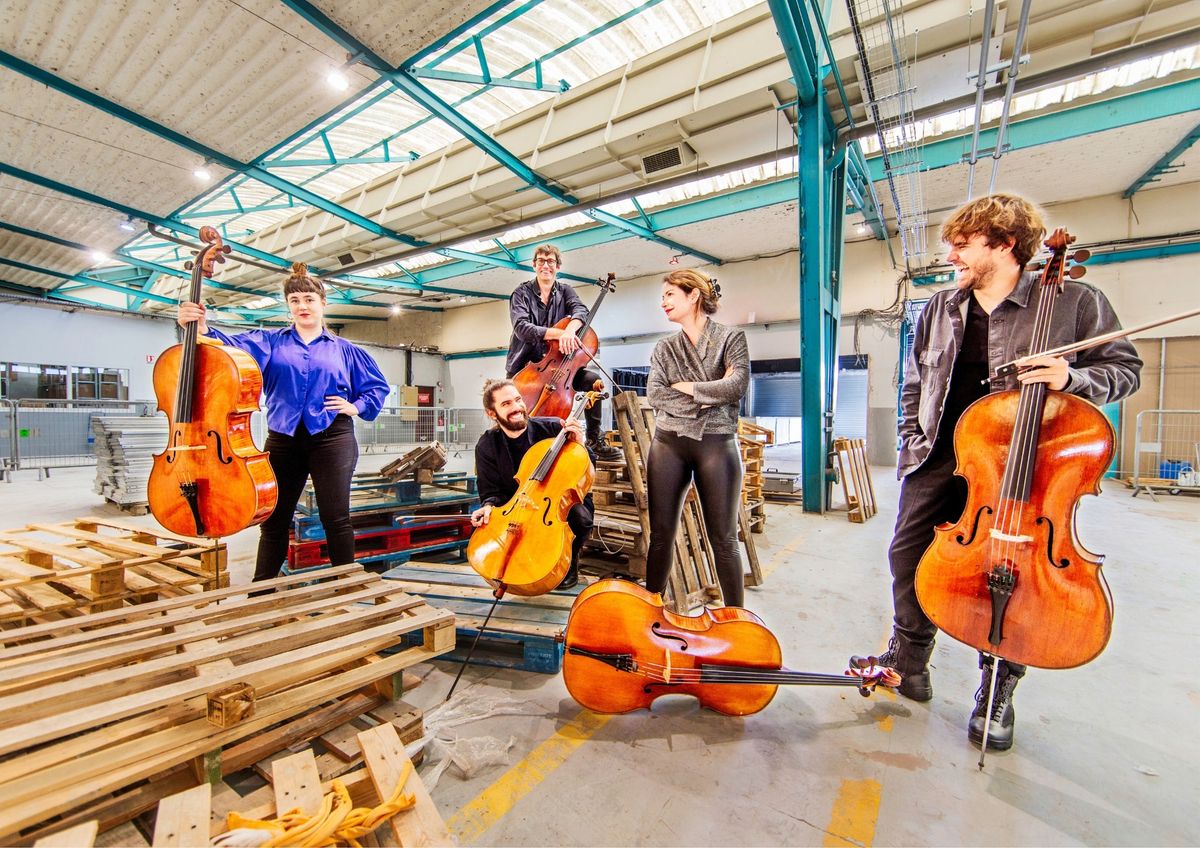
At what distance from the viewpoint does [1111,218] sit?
8297 mm

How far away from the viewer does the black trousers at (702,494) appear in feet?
7.66

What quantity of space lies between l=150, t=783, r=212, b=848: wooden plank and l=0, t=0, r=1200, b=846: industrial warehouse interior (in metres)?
0.01

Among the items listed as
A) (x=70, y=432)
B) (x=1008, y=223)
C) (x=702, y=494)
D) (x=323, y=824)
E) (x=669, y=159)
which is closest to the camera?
(x=323, y=824)

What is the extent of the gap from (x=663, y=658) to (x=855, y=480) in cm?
486

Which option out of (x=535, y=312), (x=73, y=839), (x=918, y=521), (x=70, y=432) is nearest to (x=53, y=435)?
(x=70, y=432)

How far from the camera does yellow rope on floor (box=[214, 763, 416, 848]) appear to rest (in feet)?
3.46

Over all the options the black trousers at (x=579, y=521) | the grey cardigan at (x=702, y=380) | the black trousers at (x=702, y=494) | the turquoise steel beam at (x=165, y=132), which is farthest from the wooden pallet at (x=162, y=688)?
the turquoise steel beam at (x=165, y=132)

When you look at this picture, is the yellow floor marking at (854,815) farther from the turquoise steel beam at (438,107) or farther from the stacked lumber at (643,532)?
the turquoise steel beam at (438,107)

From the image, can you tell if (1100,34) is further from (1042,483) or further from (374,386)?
(374,386)

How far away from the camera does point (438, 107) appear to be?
18.1ft

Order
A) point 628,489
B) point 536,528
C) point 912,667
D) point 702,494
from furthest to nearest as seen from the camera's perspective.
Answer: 1. point 628,489
2. point 702,494
3. point 536,528
4. point 912,667

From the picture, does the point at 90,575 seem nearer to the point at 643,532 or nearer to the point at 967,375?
the point at 643,532

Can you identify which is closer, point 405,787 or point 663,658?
point 405,787

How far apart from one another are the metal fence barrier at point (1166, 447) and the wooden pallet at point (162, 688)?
35.6 ft
